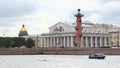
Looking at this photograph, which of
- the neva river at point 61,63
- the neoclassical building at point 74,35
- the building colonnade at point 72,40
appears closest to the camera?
the neva river at point 61,63

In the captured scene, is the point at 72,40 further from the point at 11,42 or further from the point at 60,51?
the point at 60,51

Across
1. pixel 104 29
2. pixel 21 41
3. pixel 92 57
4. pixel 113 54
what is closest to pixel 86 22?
pixel 104 29

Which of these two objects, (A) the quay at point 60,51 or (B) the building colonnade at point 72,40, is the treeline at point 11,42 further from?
(A) the quay at point 60,51

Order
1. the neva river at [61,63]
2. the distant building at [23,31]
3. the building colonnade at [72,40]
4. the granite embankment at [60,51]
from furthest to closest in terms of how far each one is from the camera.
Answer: the distant building at [23,31], the building colonnade at [72,40], the granite embankment at [60,51], the neva river at [61,63]

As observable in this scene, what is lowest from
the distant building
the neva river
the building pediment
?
the neva river

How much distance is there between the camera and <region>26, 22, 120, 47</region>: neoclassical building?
438 ft

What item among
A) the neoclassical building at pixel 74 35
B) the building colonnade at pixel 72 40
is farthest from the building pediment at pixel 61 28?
the building colonnade at pixel 72 40

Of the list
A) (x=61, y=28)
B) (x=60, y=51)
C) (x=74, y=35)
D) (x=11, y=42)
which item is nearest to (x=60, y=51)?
(x=60, y=51)

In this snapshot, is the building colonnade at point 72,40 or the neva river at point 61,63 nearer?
the neva river at point 61,63

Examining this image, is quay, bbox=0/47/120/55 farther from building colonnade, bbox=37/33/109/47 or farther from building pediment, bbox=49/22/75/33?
building pediment, bbox=49/22/75/33

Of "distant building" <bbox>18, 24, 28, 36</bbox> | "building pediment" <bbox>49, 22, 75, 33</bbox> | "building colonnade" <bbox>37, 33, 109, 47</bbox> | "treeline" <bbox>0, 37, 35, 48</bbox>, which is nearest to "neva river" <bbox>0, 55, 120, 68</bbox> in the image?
"treeline" <bbox>0, 37, 35, 48</bbox>

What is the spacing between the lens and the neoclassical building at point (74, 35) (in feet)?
438

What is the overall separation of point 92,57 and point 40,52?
27076 millimetres

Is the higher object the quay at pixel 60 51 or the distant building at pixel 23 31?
the distant building at pixel 23 31
